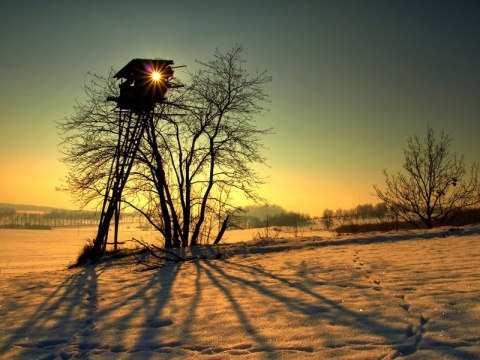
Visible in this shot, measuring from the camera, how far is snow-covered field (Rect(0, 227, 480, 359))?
3.28 meters

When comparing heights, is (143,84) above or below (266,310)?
above

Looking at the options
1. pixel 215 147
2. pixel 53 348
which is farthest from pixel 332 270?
pixel 215 147

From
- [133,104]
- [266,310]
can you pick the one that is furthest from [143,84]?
[266,310]

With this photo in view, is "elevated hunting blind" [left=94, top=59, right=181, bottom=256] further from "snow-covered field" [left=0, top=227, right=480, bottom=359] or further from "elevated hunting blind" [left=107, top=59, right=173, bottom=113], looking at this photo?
"snow-covered field" [left=0, top=227, right=480, bottom=359]

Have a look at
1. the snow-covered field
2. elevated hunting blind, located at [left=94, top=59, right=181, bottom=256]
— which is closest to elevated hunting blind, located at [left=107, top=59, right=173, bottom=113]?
elevated hunting blind, located at [left=94, top=59, right=181, bottom=256]

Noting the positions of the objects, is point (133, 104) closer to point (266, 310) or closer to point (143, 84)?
point (143, 84)

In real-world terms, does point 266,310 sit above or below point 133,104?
below

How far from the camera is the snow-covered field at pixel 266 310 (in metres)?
3.28

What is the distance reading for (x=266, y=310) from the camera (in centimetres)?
441

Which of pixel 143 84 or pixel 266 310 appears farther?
pixel 143 84

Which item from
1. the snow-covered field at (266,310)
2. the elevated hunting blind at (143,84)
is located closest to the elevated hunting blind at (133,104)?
the elevated hunting blind at (143,84)

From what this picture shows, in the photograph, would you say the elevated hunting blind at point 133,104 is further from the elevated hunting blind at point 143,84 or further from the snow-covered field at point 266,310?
the snow-covered field at point 266,310

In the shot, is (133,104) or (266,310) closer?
(266,310)

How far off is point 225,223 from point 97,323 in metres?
10.1
